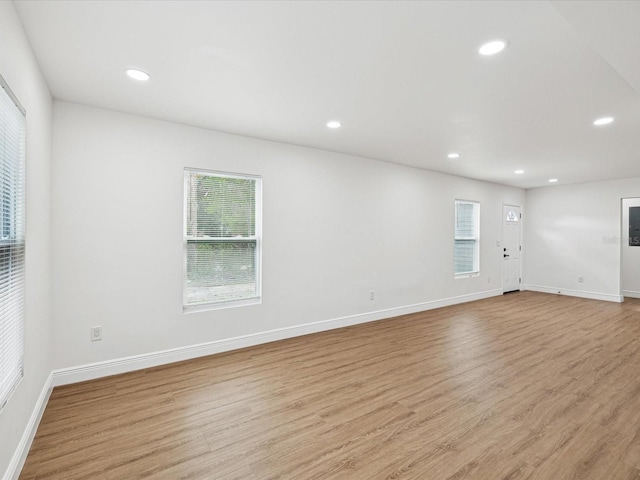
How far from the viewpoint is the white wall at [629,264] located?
722 cm

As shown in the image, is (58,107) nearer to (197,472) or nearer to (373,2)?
(373,2)

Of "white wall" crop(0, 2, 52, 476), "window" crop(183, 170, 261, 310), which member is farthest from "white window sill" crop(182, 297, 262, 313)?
"white wall" crop(0, 2, 52, 476)

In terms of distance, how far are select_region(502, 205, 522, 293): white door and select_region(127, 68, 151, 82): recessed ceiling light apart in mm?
7371

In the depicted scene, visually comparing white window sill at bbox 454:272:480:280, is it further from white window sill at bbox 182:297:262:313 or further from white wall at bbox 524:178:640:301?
white window sill at bbox 182:297:262:313

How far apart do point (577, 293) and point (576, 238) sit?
1.24 m

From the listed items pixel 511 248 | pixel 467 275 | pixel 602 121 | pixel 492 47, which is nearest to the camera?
pixel 492 47

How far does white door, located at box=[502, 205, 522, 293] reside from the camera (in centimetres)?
731

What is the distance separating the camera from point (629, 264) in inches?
287

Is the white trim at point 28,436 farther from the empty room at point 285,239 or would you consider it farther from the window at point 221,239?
the window at point 221,239

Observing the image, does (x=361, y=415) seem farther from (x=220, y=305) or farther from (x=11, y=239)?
(x=11, y=239)

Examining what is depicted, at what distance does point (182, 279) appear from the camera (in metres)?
3.45

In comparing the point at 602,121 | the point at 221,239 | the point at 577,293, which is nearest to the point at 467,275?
the point at 577,293

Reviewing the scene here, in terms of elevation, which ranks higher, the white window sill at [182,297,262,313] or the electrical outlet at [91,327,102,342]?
the white window sill at [182,297,262,313]

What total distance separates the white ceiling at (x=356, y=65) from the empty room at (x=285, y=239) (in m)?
0.02
